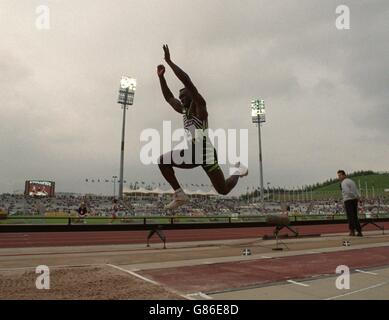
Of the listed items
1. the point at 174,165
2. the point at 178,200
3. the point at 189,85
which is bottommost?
the point at 178,200

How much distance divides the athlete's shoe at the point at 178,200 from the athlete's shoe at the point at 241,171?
4.49ft

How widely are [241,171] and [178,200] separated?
167 centimetres

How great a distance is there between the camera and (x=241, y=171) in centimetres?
802

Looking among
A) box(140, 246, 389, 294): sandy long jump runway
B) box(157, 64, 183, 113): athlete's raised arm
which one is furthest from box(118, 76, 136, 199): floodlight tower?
box(140, 246, 389, 294): sandy long jump runway

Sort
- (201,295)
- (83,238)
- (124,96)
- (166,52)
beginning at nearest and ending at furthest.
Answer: (201,295), (166,52), (83,238), (124,96)

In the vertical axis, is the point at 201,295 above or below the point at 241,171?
below

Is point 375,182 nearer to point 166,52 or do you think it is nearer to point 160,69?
point 160,69

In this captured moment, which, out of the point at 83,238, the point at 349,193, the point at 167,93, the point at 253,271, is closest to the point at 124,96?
the point at 83,238

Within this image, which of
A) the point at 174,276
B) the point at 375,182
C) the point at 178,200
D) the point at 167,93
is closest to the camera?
the point at 174,276

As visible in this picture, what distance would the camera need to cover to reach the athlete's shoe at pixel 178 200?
7168 millimetres

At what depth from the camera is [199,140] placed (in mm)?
7047

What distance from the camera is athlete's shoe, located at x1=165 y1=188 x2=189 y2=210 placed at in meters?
7.17
